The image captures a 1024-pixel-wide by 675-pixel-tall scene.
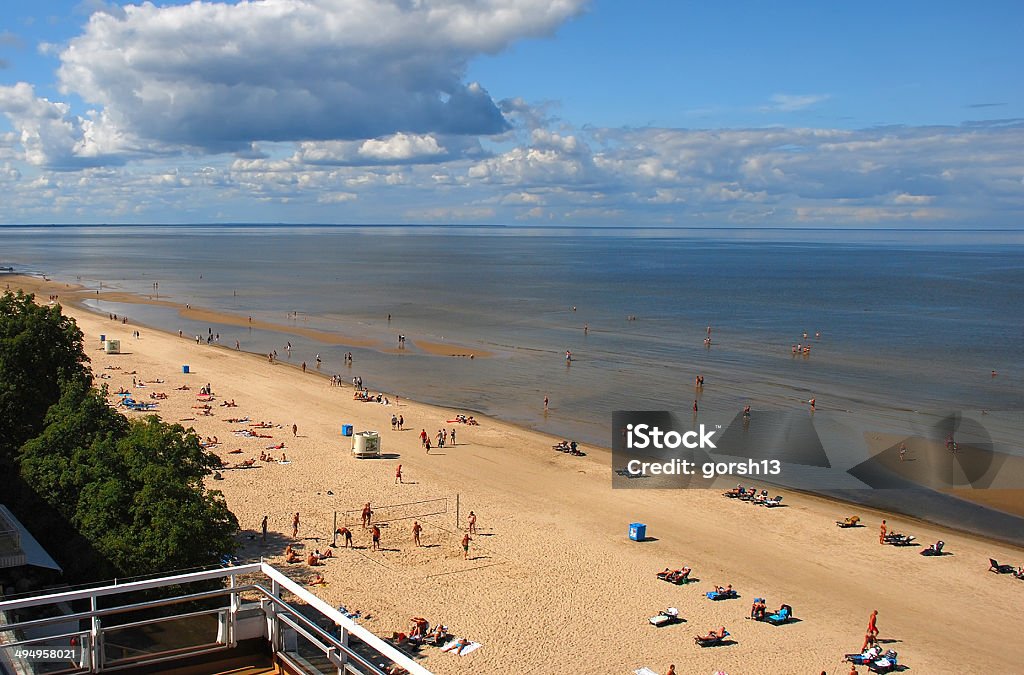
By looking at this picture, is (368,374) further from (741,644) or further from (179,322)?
(741,644)

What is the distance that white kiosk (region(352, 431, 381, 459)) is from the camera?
3216cm

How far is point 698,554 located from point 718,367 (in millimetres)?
32685

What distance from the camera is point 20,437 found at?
Answer: 2230 centimetres

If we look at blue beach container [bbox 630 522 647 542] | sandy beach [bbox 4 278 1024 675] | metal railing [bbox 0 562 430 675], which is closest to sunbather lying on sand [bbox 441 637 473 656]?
sandy beach [bbox 4 278 1024 675]

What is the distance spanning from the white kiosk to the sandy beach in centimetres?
58

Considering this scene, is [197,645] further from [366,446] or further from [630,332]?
[630,332]

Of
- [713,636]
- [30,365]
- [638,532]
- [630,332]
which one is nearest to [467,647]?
[713,636]

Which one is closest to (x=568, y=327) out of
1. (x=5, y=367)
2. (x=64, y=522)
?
(x=5, y=367)

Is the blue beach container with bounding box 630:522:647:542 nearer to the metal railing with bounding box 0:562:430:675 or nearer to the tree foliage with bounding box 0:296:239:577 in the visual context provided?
the tree foliage with bounding box 0:296:239:577

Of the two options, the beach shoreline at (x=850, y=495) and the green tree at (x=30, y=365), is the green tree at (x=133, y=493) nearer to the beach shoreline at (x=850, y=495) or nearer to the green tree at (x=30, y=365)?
the green tree at (x=30, y=365)

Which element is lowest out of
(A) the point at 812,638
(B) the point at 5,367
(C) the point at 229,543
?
(A) the point at 812,638

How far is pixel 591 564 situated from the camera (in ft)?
73.5

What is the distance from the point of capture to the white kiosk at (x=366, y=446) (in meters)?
32.2

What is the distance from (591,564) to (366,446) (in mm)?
12568
